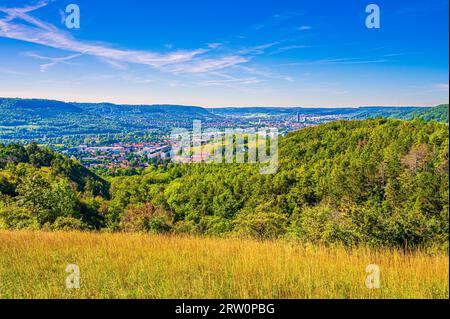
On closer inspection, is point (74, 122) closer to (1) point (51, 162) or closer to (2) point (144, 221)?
(1) point (51, 162)

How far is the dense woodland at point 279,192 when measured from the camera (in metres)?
11.9

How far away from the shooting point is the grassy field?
12.1ft

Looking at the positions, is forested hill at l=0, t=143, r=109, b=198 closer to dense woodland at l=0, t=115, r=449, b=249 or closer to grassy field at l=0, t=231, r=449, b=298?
dense woodland at l=0, t=115, r=449, b=249

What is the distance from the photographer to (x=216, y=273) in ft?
14.2

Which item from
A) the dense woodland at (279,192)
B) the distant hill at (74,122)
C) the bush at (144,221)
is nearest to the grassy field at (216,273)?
the dense woodland at (279,192)

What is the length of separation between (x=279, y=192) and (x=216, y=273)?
4890 centimetres

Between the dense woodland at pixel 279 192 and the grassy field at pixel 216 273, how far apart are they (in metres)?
0.82

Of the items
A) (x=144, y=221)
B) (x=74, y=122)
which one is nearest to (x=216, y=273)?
(x=144, y=221)

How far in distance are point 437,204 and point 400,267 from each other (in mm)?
15678

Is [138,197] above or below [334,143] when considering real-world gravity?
below

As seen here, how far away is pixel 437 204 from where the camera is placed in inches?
665

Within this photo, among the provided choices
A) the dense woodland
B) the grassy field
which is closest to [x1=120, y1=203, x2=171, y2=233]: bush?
the dense woodland
